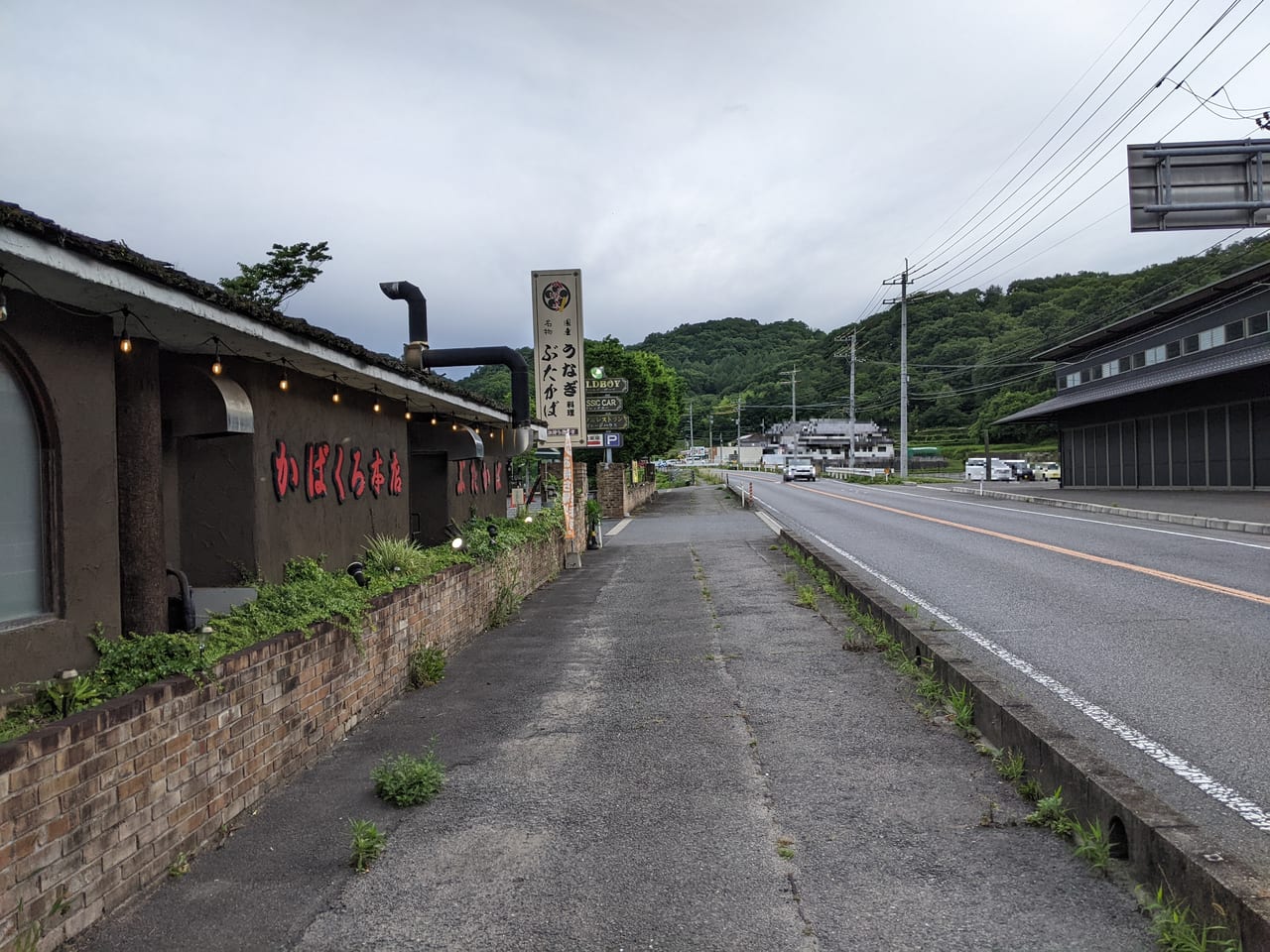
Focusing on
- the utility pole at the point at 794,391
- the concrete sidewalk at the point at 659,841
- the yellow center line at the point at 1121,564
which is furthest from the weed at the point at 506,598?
the utility pole at the point at 794,391

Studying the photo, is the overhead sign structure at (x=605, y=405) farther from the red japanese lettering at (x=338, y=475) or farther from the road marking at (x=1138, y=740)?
the red japanese lettering at (x=338, y=475)

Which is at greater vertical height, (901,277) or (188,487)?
(901,277)

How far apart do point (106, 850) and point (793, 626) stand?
703cm

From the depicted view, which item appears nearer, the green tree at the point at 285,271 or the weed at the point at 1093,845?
the weed at the point at 1093,845

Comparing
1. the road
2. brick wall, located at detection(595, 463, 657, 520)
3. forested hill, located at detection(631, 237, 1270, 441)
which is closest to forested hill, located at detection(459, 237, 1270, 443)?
forested hill, located at detection(631, 237, 1270, 441)

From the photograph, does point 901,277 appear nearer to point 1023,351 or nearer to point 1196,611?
point 1023,351

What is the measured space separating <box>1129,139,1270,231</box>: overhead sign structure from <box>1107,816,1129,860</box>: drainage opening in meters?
11.1

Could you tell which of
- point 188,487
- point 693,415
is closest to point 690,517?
point 188,487

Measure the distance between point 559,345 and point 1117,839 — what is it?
13219mm

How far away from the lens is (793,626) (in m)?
9.31

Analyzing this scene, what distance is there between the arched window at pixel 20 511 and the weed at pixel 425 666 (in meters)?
3.32

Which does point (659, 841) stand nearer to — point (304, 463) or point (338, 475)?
point (304, 463)

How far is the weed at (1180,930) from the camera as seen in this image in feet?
9.43

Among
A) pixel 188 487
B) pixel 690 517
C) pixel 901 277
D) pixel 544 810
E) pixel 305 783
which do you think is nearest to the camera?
pixel 544 810
